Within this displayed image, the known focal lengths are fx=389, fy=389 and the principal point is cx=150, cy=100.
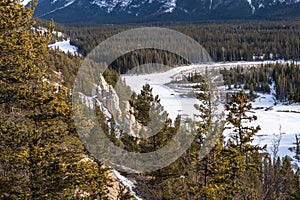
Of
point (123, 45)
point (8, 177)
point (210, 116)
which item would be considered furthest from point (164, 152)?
point (123, 45)

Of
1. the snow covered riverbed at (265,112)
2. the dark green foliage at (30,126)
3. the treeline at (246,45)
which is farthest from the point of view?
the treeline at (246,45)

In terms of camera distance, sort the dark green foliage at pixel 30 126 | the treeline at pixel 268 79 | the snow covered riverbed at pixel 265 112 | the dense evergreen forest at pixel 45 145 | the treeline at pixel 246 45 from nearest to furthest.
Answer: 1. the dark green foliage at pixel 30 126
2. the dense evergreen forest at pixel 45 145
3. the snow covered riverbed at pixel 265 112
4. the treeline at pixel 268 79
5. the treeline at pixel 246 45

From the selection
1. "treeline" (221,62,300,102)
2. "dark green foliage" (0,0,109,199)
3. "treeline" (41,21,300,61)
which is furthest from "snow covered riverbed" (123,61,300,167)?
"treeline" (41,21,300,61)

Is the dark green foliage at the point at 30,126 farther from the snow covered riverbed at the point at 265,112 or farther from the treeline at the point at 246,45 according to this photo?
the treeline at the point at 246,45

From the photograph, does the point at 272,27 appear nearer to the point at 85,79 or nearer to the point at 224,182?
the point at 85,79

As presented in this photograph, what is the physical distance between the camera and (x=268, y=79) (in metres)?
97.6

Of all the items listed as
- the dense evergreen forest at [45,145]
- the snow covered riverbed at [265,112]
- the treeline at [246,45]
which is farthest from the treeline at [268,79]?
the dense evergreen forest at [45,145]

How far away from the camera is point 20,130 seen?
1028cm

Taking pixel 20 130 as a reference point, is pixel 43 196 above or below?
below

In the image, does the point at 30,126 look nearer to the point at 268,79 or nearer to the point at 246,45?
the point at 268,79

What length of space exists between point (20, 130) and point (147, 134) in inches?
342

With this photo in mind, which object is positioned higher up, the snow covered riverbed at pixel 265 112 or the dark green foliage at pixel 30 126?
the dark green foliage at pixel 30 126

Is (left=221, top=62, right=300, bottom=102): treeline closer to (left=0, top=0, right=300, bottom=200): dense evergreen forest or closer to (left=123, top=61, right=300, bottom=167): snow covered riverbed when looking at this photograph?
(left=123, top=61, right=300, bottom=167): snow covered riverbed

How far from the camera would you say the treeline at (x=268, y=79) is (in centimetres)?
8575
